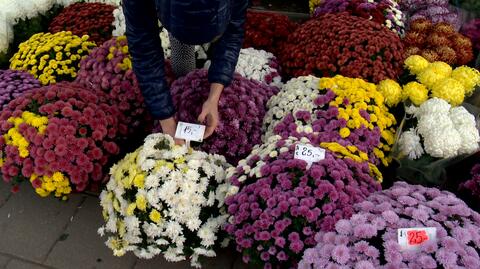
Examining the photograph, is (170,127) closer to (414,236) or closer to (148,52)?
(148,52)

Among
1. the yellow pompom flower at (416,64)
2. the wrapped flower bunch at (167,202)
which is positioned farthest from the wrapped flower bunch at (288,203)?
the yellow pompom flower at (416,64)

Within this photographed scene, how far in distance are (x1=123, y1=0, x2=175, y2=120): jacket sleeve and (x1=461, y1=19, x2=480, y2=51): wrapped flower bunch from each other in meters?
2.50

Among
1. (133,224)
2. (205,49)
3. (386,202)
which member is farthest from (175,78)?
(386,202)

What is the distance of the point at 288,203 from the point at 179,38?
0.83 meters

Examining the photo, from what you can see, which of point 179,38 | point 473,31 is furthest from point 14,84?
point 473,31

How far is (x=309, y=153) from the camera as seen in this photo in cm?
215

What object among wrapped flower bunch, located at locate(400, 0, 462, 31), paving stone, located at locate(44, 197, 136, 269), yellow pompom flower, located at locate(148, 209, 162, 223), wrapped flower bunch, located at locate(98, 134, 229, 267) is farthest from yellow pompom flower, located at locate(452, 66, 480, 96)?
paving stone, located at locate(44, 197, 136, 269)

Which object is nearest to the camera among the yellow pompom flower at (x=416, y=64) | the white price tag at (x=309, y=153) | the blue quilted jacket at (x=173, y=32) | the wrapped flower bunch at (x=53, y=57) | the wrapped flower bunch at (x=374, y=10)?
the blue quilted jacket at (x=173, y=32)

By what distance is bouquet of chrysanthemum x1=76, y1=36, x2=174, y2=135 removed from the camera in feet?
9.55

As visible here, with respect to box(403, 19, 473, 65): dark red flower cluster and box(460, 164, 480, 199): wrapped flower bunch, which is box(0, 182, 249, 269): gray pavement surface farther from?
box(403, 19, 473, 65): dark red flower cluster

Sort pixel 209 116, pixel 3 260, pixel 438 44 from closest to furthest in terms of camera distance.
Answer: pixel 209 116
pixel 3 260
pixel 438 44

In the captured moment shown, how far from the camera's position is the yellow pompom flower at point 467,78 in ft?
9.08

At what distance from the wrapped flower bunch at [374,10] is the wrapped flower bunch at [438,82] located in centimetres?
63

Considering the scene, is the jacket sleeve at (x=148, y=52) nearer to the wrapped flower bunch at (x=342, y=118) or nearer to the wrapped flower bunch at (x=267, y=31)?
the wrapped flower bunch at (x=342, y=118)
